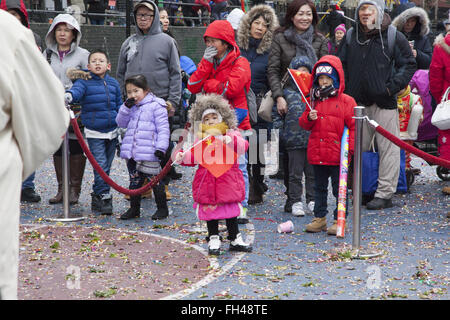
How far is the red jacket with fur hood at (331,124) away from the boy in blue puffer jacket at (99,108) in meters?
2.49

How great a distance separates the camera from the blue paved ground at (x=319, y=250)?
555 cm

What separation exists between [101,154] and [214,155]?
7.84 ft

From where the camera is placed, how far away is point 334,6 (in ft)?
60.7

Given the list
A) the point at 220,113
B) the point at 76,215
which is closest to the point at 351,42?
the point at 220,113

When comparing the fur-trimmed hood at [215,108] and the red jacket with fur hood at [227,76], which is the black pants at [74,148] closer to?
the red jacket with fur hood at [227,76]

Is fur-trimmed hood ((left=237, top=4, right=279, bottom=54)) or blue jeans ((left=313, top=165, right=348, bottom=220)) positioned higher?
fur-trimmed hood ((left=237, top=4, right=279, bottom=54))

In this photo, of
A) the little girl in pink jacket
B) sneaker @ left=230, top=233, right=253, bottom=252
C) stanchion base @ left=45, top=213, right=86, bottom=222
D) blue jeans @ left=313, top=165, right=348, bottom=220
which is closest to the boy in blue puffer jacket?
stanchion base @ left=45, top=213, right=86, bottom=222

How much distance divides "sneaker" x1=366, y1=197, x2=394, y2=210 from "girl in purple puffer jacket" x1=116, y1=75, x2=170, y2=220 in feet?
8.36

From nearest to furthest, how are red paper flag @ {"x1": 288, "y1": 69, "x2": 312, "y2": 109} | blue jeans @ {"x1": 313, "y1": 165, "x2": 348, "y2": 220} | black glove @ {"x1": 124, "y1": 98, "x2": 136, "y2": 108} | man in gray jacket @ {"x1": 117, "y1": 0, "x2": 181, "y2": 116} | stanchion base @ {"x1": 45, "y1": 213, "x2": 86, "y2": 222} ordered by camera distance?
blue jeans @ {"x1": 313, "y1": 165, "x2": 348, "y2": 220} < red paper flag @ {"x1": 288, "y1": 69, "x2": 312, "y2": 109} < black glove @ {"x1": 124, "y1": 98, "x2": 136, "y2": 108} < stanchion base @ {"x1": 45, "y1": 213, "x2": 86, "y2": 222} < man in gray jacket @ {"x1": 117, "y1": 0, "x2": 181, "y2": 116}

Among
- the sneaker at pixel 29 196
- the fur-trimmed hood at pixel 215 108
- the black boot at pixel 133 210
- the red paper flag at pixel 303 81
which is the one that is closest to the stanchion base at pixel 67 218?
the black boot at pixel 133 210

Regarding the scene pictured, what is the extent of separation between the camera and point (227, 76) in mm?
7582

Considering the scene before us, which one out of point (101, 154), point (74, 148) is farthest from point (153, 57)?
point (74, 148)

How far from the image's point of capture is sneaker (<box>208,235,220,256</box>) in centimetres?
657

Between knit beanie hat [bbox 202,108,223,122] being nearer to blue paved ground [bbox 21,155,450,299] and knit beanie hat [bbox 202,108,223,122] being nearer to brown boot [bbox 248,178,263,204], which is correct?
blue paved ground [bbox 21,155,450,299]
